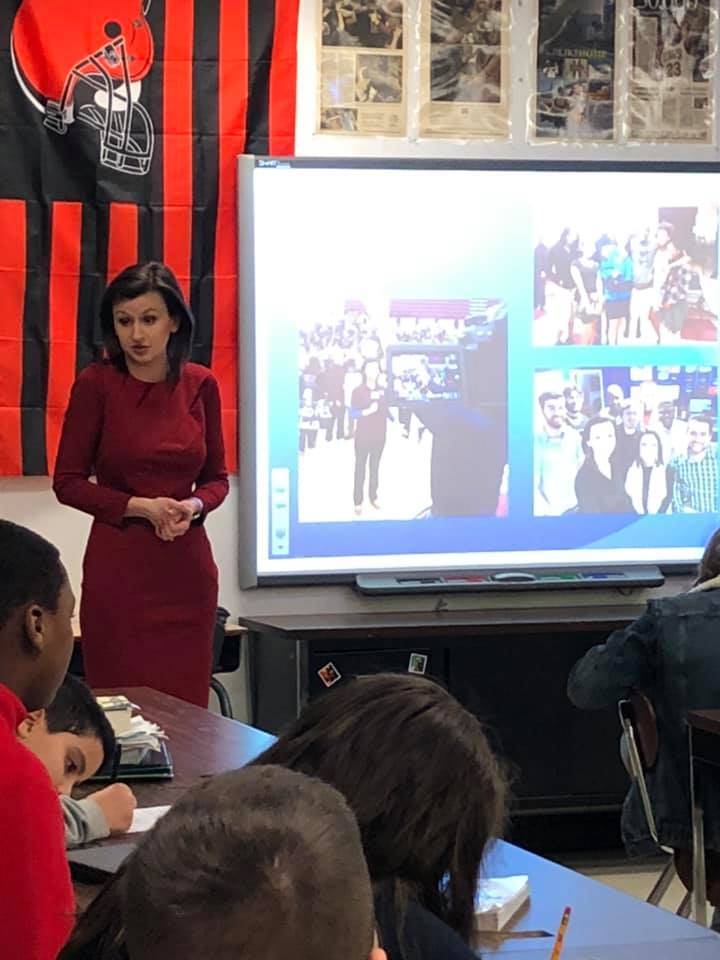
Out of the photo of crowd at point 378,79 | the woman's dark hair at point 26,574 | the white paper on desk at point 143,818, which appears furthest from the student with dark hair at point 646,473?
the woman's dark hair at point 26,574

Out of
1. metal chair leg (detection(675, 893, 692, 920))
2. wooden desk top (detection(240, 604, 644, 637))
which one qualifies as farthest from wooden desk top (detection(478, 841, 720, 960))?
wooden desk top (detection(240, 604, 644, 637))

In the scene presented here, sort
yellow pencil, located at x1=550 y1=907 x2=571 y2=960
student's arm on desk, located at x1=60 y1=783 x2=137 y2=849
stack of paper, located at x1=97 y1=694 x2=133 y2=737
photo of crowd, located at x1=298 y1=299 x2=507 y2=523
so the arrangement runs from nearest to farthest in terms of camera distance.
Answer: yellow pencil, located at x1=550 y1=907 x2=571 y2=960
student's arm on desk, located at x1=60 y1=783 x2=137 y2=849
stack of paper, located at x1=97 y1=694 x2=133 y2=737
photo of crowd, located at x1=298 y1=299 x2=507 y2=523

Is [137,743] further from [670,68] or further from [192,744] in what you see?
[670,68]

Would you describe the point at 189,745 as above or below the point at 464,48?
below

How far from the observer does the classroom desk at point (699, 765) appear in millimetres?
2977

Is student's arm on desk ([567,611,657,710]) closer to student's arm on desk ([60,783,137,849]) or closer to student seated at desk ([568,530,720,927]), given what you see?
student seated at desk ([568,530,720,927])

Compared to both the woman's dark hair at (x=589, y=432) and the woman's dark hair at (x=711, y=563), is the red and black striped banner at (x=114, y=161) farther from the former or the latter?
the woman's dark hair at (x=711, y=563)

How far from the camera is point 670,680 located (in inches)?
129

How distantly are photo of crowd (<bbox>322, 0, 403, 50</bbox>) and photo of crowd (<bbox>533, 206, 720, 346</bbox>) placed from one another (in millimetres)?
787

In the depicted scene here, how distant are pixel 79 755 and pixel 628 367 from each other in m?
3.20

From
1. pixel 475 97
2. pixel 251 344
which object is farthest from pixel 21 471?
pixel 475 97

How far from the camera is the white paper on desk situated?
2014mm

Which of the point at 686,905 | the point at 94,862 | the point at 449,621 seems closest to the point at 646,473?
the point at 449,621

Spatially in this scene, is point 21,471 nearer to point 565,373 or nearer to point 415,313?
point 415,313
